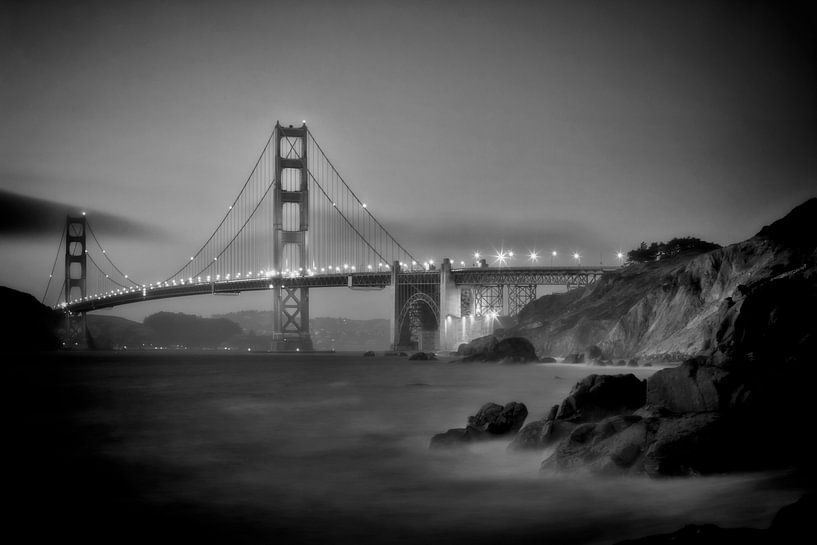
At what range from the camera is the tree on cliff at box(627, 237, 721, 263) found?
72875mm

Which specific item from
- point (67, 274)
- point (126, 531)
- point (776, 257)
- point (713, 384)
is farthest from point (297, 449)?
point (67, 274)

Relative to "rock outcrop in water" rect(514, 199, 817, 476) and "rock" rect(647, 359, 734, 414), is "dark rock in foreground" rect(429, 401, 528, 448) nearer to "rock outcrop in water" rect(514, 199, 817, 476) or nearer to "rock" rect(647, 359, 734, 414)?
"rock outcrop in water" rect(514, 199, 817, 476)

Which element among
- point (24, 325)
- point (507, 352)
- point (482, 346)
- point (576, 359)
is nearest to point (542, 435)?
point (576, 359)

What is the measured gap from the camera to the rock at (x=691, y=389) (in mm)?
11773

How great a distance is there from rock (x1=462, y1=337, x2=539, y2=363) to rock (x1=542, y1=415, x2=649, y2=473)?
42333mm

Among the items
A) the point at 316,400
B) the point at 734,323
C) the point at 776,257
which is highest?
the point at 776,257

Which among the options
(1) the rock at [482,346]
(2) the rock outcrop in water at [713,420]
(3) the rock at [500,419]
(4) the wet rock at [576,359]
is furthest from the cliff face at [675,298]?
(1) the rock at [482,346]

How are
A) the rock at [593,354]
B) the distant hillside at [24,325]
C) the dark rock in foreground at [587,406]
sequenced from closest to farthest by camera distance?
1. the dark rock in foreground at [587,406]
2. the rock at [593,354]
3. the distant hillside at [24,325]

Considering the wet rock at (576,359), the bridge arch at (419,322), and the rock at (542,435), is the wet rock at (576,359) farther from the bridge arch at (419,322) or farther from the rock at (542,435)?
the rock at (542,435)

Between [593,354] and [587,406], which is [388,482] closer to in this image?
[587,406]

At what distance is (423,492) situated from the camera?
1247 centimetres

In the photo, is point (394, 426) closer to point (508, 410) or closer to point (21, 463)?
point (508, 410)

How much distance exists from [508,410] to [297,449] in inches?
210

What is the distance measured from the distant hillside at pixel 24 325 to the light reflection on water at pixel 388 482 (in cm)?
9329
